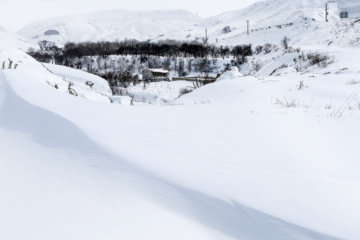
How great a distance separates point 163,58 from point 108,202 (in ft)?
259

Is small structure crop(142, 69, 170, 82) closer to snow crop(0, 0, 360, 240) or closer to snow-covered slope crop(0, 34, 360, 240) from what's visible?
snow crop(0, 0, 360, 240)

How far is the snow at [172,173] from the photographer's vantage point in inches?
93.7

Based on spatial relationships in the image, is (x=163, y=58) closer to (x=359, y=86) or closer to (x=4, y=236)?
(x=359, y=86)

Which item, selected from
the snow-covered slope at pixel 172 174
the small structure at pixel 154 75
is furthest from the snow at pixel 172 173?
the small structure at pixel 154 75

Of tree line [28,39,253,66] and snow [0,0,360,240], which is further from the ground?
tree line [28,39,253,66]

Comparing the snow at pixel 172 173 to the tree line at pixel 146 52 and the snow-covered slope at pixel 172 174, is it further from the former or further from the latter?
the tree line at pixel 146 52

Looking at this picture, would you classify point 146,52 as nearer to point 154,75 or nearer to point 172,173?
point 154,75

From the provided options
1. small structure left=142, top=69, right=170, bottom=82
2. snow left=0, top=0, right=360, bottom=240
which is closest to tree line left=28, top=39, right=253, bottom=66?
small structure left=142, top=69, right=170, bottom=82

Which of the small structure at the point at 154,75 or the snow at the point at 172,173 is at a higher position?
the small structure at the point at 154,75

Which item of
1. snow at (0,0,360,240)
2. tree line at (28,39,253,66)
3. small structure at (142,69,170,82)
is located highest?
tree line at (28,39,253,66)

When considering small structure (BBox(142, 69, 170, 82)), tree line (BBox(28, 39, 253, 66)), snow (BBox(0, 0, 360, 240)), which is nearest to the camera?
snow (BBox(0, 0, 360, 240))

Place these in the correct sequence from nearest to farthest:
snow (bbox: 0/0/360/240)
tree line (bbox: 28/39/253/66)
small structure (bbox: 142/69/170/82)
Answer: snow (bbox: 0/0/360/240)
small structure (bbox: 142/69/170/82)
tree line (bbox: 28/39/253/66)

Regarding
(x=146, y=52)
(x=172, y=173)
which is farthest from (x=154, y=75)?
(x=172, y=173)

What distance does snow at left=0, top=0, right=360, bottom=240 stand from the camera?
2379 mm
